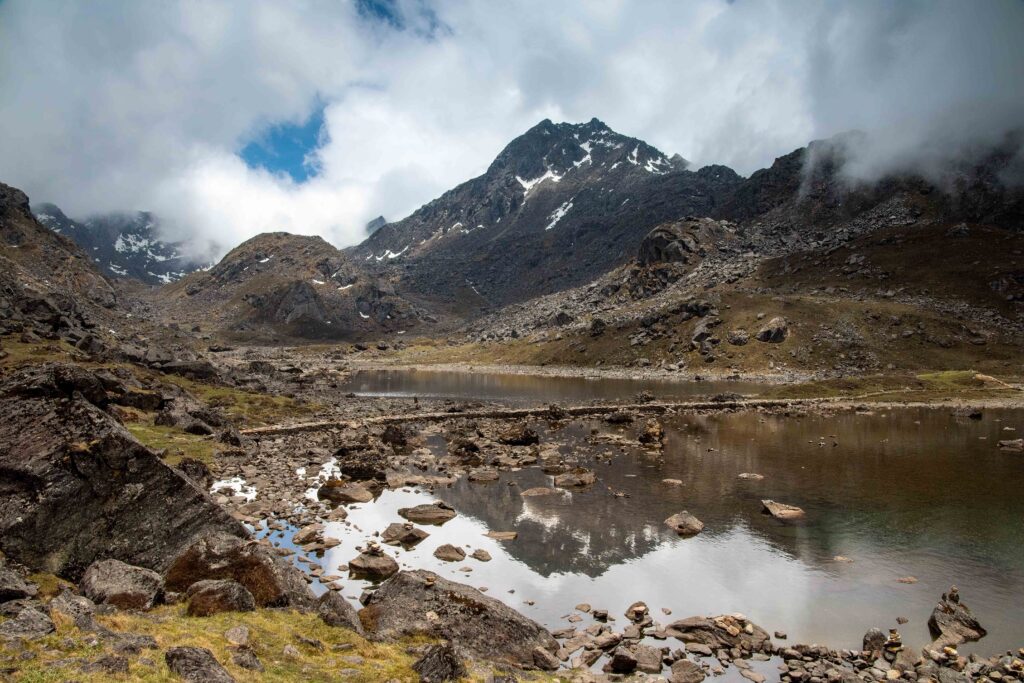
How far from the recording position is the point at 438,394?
111625 mm

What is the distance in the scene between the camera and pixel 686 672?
56.8ft

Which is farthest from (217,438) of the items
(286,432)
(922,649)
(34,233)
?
(34,233)

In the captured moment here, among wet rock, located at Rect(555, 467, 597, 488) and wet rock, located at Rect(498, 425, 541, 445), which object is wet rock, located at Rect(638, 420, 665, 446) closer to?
wet rock, located at Rect(498, 425, 541, 445)

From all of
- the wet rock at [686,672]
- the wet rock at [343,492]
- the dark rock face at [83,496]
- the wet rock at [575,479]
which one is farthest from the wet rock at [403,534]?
the wet rock at [686,672]

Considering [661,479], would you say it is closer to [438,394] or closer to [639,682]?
[639,682]

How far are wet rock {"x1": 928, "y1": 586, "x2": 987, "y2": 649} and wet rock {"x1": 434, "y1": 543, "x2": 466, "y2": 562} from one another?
19.2 meters

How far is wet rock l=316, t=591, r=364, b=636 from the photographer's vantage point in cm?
1671

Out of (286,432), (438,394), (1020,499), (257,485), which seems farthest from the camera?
(438,394)

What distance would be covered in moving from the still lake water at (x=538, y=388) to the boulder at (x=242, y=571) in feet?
256

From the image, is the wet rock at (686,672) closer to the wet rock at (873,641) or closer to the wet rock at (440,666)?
the wet rock at (873,641)

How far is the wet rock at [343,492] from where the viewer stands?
37000 mm

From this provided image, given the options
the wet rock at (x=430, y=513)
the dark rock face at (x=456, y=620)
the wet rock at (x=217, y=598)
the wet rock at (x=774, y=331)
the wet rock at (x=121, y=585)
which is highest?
the wet rock at (x=774, y=331)

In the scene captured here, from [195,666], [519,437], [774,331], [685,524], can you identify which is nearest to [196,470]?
[519,437]

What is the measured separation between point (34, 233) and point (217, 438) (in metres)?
186
